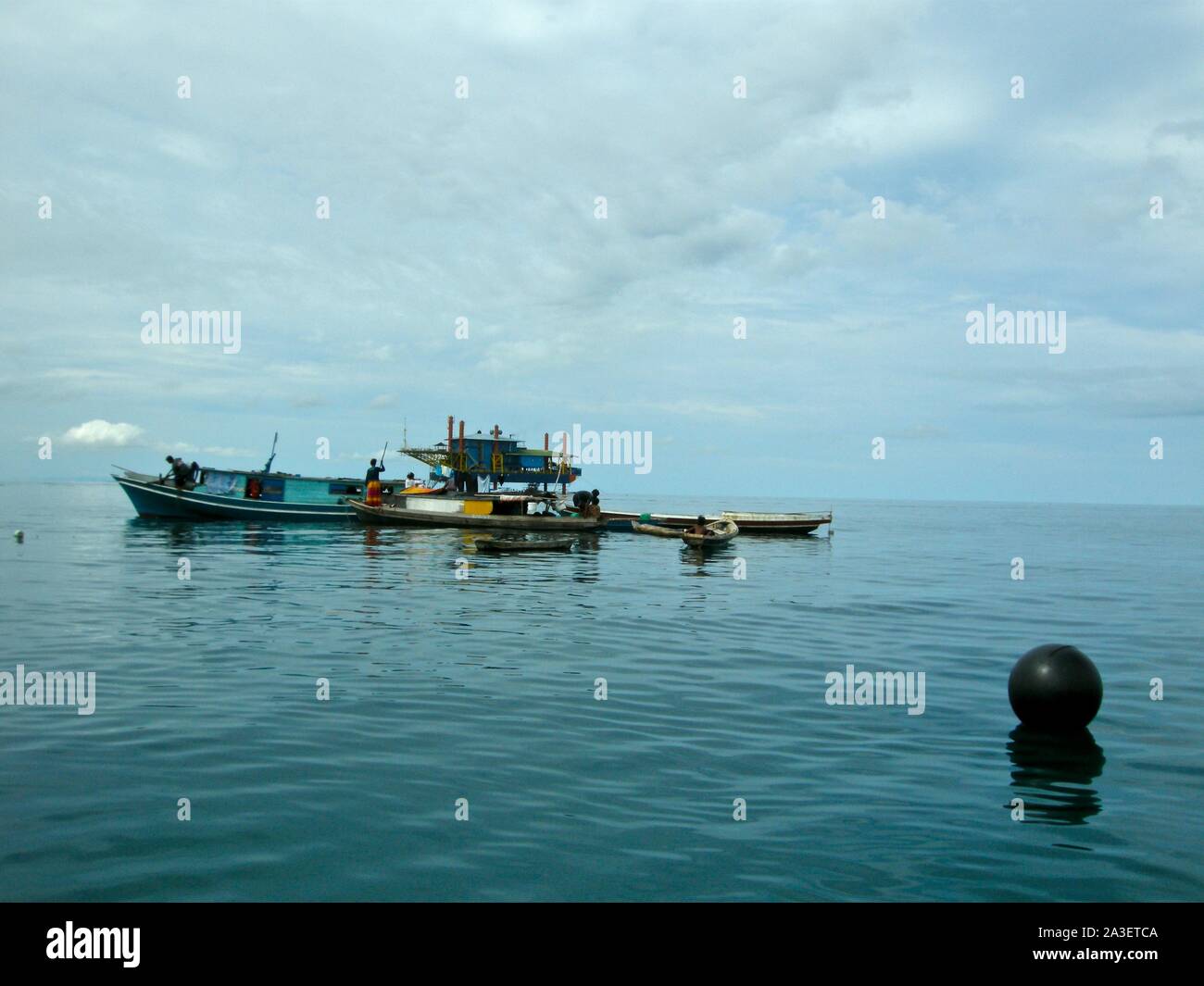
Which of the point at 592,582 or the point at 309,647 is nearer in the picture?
the point at 309,647

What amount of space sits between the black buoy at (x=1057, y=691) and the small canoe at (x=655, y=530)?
4723 centimetres

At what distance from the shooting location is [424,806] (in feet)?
30.6

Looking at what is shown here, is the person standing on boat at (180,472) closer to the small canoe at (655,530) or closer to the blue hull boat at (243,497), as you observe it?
the blue hull boat at (243,497)

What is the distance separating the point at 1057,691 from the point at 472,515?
5173 centimetres

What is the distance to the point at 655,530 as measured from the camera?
61719 mm

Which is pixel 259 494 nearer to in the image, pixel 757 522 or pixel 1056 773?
pixel 757 522

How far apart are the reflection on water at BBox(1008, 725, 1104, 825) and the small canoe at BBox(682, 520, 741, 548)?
1562 inches

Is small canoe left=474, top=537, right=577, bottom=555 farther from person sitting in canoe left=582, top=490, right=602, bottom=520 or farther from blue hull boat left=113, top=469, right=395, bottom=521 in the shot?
blue hull boat left=113, top=469, right=395, bottom=521

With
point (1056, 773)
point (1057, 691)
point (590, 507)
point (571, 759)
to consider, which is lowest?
point (1056, 773)

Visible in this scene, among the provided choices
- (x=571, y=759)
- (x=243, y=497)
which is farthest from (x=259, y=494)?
(x=571, y=759)

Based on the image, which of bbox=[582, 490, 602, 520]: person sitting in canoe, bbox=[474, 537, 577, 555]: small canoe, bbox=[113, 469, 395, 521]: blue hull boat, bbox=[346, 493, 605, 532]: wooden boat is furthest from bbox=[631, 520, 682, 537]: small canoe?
bbox=[113, 469, 395, 521]: blue hull boat
